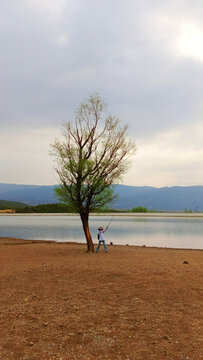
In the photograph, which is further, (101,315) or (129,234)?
(129,234)

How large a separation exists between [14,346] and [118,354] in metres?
2.53

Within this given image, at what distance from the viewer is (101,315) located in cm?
913

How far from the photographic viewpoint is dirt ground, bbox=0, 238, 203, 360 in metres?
6.97

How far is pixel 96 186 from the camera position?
25.1m

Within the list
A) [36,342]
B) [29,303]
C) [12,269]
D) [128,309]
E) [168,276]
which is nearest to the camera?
[36,342]

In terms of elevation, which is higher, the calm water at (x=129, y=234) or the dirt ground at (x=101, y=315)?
the dirt ground at (x=101, y=315)

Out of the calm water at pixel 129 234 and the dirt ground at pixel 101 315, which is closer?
the dirt ground at pixel 101 315

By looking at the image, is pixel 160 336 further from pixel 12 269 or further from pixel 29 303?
pixel 12 269

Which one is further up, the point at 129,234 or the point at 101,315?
the point at 101,315

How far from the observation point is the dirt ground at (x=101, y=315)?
6973mm

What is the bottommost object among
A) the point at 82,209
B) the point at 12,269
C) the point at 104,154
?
the point at 12,269

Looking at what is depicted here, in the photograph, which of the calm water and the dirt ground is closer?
the dirt ground

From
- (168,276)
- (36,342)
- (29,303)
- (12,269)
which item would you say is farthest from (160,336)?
(12,269)

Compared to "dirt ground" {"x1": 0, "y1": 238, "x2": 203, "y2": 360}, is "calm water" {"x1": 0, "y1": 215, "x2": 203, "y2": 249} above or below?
below
